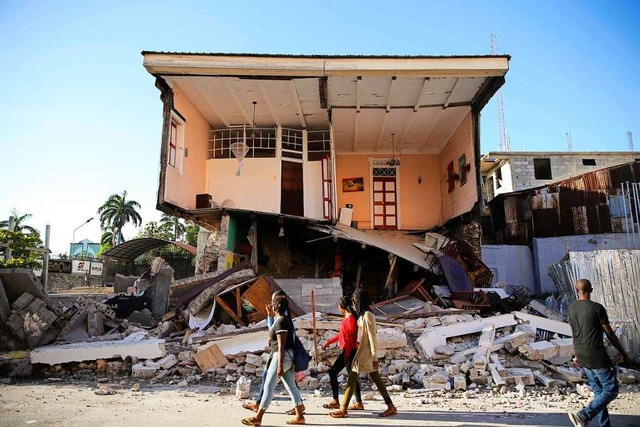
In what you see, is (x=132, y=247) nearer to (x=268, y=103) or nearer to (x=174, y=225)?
(x=268, y=103)

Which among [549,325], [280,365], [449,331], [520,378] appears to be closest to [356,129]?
[449,331]

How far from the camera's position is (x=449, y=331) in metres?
8.66

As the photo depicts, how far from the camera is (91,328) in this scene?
1038 cm

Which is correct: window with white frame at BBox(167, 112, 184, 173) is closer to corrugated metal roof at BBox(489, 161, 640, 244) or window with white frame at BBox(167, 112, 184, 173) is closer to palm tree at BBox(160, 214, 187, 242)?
corrugated metal roof at BBox(489, 161, 640, 244)

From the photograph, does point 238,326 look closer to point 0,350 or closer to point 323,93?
point 0,350

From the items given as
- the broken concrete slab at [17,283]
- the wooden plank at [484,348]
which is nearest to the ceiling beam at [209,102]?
the broken concrete slab at [17,283]

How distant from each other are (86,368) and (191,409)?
384 centimetres

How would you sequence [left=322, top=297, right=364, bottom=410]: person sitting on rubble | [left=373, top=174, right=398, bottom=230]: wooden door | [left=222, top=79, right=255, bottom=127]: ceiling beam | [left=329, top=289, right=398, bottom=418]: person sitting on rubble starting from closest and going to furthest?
[left=329, top=289, right=398, bottom=418]: person sitting on rubble
[left=322, top=297, right=364, bottom=410]: person sitting on rubble
[left=222, top=79, right=255, bottom=127]: ceiling beam
[left=373, top=174, right=398, bottom=230]: wooden door

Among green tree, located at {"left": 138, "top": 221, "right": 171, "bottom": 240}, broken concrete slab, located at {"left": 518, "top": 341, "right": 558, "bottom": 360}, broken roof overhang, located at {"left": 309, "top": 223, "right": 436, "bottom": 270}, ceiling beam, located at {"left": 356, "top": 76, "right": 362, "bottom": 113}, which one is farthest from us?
green tree, located at {"left": 138, "top": 221, "right": 171, "bottom": 240}

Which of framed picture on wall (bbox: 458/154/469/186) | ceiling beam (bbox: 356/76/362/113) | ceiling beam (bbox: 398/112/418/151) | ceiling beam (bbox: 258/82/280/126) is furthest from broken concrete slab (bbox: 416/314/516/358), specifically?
ceiling beam (bbox: 258/82/280/126)

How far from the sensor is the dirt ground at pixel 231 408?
4.98m

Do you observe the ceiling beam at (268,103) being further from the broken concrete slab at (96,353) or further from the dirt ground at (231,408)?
the dirt ground at (231,408)

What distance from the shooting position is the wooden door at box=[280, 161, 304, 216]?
572 inches

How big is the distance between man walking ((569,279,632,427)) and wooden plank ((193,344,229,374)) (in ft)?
18.8
